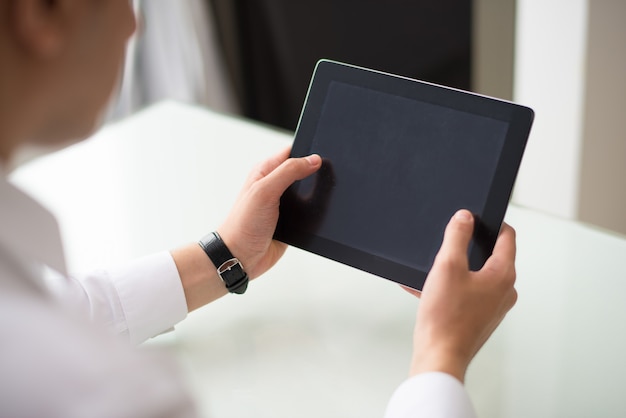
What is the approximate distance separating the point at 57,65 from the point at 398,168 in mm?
467

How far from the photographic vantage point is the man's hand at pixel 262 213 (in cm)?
98

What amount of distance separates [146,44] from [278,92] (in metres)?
0.49

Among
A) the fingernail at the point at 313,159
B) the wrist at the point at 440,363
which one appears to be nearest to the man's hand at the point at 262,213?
the fingernail at the point at 313,159

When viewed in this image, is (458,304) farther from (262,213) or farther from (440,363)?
(262,213)

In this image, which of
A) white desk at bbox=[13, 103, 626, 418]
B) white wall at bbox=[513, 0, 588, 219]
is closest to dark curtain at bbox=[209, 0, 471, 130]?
white wall at bbox=[513, 0, 588, 219]

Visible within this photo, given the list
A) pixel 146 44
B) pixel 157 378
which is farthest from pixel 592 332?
pixel 146 44

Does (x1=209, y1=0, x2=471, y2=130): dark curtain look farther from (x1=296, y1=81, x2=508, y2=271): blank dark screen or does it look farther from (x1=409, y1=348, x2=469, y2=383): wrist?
(x1=409, y1=348, x2=469, y2=383): wrist

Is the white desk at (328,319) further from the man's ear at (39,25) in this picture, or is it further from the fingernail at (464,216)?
the man's ear at (39,25)

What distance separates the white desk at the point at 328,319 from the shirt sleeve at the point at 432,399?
0.45 feet

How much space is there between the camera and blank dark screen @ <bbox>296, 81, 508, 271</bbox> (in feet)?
2.95

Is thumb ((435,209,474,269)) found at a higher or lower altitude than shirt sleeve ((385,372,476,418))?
higher

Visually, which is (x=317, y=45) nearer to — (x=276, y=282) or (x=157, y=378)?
(x=276, y=282)

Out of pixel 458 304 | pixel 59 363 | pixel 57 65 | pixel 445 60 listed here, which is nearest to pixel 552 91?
pixel 445 60

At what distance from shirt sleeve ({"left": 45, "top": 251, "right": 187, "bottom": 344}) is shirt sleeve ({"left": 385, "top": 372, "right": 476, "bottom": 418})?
374 mm
